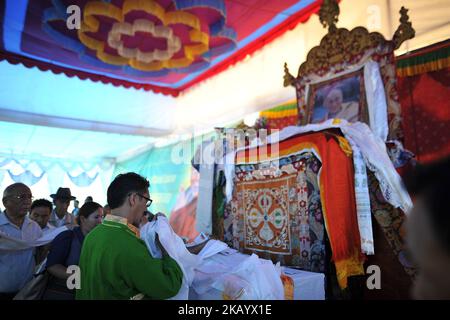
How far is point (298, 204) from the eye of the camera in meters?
2.56

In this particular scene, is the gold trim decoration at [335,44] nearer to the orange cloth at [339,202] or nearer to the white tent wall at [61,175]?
the orange cloth at [339,202]

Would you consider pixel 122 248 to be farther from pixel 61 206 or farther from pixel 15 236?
pixel 61 206

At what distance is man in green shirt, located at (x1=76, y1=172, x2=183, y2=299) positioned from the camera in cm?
157

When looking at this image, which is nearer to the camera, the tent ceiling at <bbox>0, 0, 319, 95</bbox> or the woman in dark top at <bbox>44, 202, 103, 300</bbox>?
the woman in dark top at <bbox>44, 202, 103, 300</bbox>

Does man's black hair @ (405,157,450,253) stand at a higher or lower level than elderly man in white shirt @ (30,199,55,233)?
higher

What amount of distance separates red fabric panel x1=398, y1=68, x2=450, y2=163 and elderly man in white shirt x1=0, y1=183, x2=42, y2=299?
12.0 ft

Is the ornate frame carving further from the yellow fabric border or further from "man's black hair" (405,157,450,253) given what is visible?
"man's black hair" (405,157,450,253)

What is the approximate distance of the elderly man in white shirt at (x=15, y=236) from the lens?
2.67 m

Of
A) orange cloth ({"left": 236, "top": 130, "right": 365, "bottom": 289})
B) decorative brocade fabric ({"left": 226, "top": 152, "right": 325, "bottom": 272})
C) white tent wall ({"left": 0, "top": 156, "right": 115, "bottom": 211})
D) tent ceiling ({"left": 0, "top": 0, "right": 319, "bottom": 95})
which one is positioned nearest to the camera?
orange cloth ({"left": 236, "top": 130, "right": 365, "bottom": 289})

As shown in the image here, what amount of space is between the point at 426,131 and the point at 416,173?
127 inches

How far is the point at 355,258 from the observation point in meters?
2.18

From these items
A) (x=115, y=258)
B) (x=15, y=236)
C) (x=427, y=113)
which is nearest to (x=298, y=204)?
(x=115, y=258)

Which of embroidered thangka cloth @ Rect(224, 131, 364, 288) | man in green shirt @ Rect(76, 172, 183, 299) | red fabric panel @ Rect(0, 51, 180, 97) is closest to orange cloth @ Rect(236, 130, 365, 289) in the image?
embroidered thangka cloth @ Rect(224, 131, 364, 288)

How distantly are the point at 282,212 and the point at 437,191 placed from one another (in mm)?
2161
